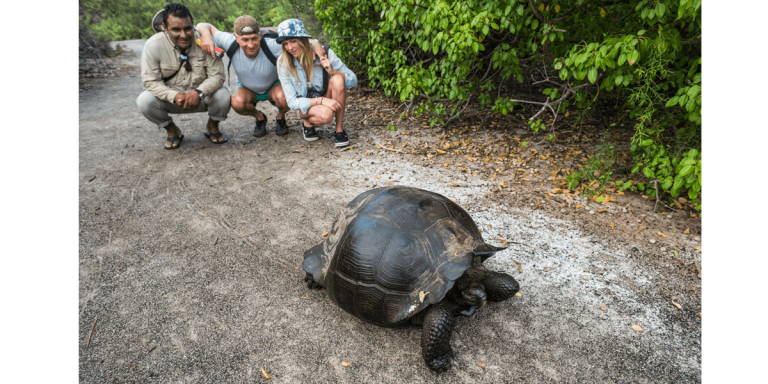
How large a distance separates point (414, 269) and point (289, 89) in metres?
3.47

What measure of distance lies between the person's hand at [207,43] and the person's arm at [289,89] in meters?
0.86

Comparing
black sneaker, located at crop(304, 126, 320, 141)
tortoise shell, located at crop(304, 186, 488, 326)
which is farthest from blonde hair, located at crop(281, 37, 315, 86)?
tortoise shell, located at crop(304, 186, 488, 326)

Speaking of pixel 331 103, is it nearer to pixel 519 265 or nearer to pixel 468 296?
pixel 519 265

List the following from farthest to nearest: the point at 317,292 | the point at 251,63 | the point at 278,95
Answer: the point at 278,95
the point at 251,63
the point at 317,292

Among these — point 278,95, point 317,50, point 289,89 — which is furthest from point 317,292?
point 278,95

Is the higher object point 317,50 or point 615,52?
point 615,52

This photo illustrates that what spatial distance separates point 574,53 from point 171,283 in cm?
368

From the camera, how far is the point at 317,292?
2.48m

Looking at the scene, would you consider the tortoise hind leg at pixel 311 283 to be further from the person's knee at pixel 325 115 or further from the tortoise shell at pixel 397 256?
the person's knee at pixel 325 115

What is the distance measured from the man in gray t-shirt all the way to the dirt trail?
51.3 inches

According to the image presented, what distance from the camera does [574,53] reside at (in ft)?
9.81

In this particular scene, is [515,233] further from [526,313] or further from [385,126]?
[385,126]

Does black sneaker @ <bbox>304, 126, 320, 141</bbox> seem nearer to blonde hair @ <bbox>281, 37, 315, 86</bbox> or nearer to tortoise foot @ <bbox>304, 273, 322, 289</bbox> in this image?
blonde hair @ <bbox>281, 37, 315, 86</bbox>

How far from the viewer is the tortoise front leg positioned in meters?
1.85
